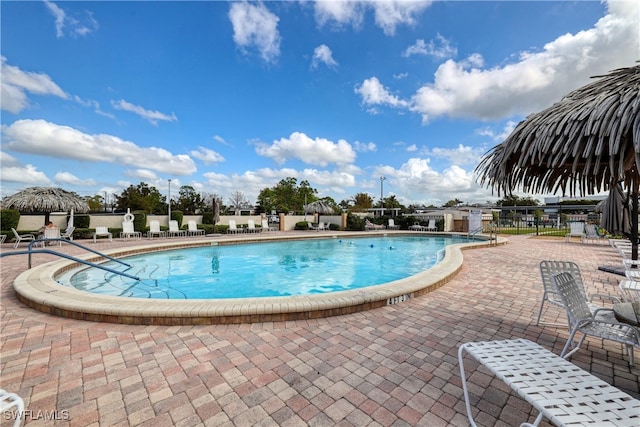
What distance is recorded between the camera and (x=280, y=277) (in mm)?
7949

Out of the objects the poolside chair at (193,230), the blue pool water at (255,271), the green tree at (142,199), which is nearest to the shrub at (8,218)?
the poolside chair at (193,230)

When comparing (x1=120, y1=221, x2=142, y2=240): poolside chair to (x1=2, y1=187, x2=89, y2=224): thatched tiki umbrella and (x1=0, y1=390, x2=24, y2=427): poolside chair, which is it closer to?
(x1=2, y1=187, x2=89, y2=224): thatched tiki umbrella

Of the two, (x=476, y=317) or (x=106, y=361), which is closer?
(x=106, y=361)

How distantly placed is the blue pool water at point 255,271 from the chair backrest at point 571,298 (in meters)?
4.84

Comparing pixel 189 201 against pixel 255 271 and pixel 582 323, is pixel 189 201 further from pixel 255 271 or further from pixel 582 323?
pixel 582 323

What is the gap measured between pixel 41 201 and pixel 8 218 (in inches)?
53.9

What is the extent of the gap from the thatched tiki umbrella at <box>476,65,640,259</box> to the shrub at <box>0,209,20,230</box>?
61.8ft

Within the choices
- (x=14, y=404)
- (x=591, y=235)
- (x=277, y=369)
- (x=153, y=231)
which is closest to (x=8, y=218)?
(x=153, y=231)

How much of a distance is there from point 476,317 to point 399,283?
1.32 m

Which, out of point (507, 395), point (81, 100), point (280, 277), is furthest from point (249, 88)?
point (507, 395)

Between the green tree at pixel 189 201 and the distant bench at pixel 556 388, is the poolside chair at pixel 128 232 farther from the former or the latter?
the green tree at pixel 189 201

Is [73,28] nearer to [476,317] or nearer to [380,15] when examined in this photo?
[380,15]

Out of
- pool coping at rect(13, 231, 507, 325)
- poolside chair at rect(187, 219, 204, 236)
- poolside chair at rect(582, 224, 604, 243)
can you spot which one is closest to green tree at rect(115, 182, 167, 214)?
poolside chair at rect(187, 219, 204, 236)

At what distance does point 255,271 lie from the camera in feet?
28.0
